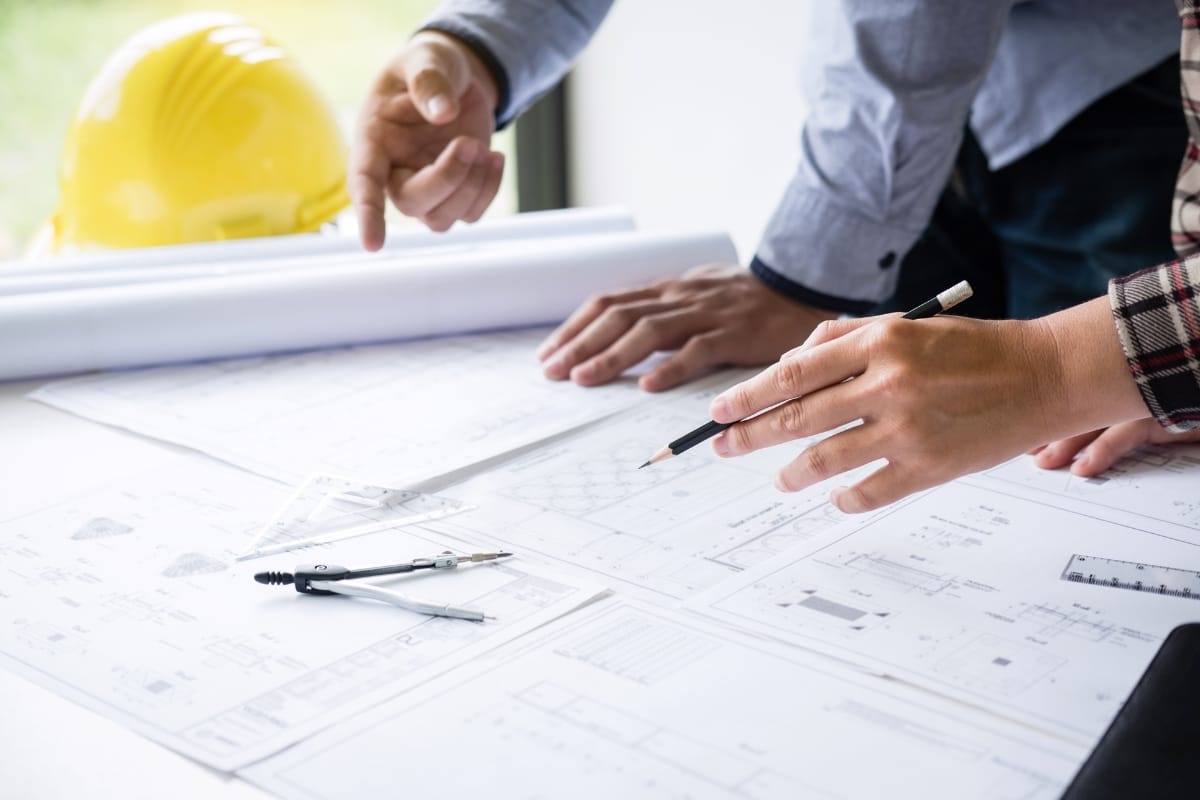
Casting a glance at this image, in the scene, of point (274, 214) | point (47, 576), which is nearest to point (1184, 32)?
point (47, 576)

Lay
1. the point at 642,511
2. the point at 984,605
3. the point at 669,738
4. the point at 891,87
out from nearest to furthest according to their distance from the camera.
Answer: the point at 669,738, the point at 984,605, the point at 642,511, the point at 891,87

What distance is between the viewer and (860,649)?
29.5 inches

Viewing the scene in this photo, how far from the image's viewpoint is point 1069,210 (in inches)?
61.6

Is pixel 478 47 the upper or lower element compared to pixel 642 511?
upper

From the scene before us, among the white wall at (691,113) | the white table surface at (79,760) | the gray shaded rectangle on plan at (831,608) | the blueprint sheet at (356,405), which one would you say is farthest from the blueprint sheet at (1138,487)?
the white wall at (691,113)

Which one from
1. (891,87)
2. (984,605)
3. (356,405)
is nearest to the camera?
(984,605)

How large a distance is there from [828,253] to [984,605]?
2.24ft

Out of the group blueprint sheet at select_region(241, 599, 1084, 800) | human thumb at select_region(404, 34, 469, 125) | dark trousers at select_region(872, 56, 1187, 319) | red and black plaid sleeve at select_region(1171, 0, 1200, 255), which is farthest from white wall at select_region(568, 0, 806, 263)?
blueprint sheet at select_region(241, 599, 1084, 800)

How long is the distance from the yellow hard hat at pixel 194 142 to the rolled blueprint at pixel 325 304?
0.18m

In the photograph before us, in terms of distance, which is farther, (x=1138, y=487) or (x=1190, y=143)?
(x=1190, y=143)

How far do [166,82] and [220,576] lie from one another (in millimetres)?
845

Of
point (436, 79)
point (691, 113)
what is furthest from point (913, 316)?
point (691, 113)

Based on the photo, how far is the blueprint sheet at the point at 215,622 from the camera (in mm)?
709

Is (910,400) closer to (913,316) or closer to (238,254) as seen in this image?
(913,316)
